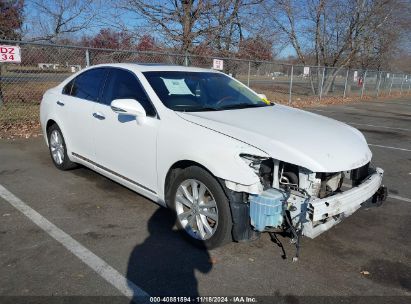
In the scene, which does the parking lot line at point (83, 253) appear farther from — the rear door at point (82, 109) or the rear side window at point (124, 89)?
the rear side window at point (124, 89)

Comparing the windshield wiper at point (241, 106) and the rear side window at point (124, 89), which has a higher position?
the rear side window at point (124, 89)

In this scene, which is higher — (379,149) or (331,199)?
(331,199)

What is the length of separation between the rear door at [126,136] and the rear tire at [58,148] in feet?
3.55

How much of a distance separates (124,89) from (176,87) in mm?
643

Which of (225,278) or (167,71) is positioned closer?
(225,278)

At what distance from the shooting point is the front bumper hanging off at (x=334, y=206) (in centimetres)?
299

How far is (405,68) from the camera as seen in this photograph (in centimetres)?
4772

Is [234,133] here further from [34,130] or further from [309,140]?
[34,130]

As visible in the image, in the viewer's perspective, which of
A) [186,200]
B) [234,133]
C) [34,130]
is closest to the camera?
[234,133]

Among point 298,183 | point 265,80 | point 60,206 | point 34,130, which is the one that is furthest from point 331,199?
Answer: point 265,80

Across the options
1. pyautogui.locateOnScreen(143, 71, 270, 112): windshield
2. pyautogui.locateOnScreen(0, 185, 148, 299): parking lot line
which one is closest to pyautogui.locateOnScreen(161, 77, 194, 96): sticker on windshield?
pyautogui.locateOnScreen(143, 71, 270, 112): windshield

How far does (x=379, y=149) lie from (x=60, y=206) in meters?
6.71

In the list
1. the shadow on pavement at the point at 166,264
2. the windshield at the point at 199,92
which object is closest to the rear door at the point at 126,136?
the windshield at the point at 199,92

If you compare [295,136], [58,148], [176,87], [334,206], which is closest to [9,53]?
[58,148]
